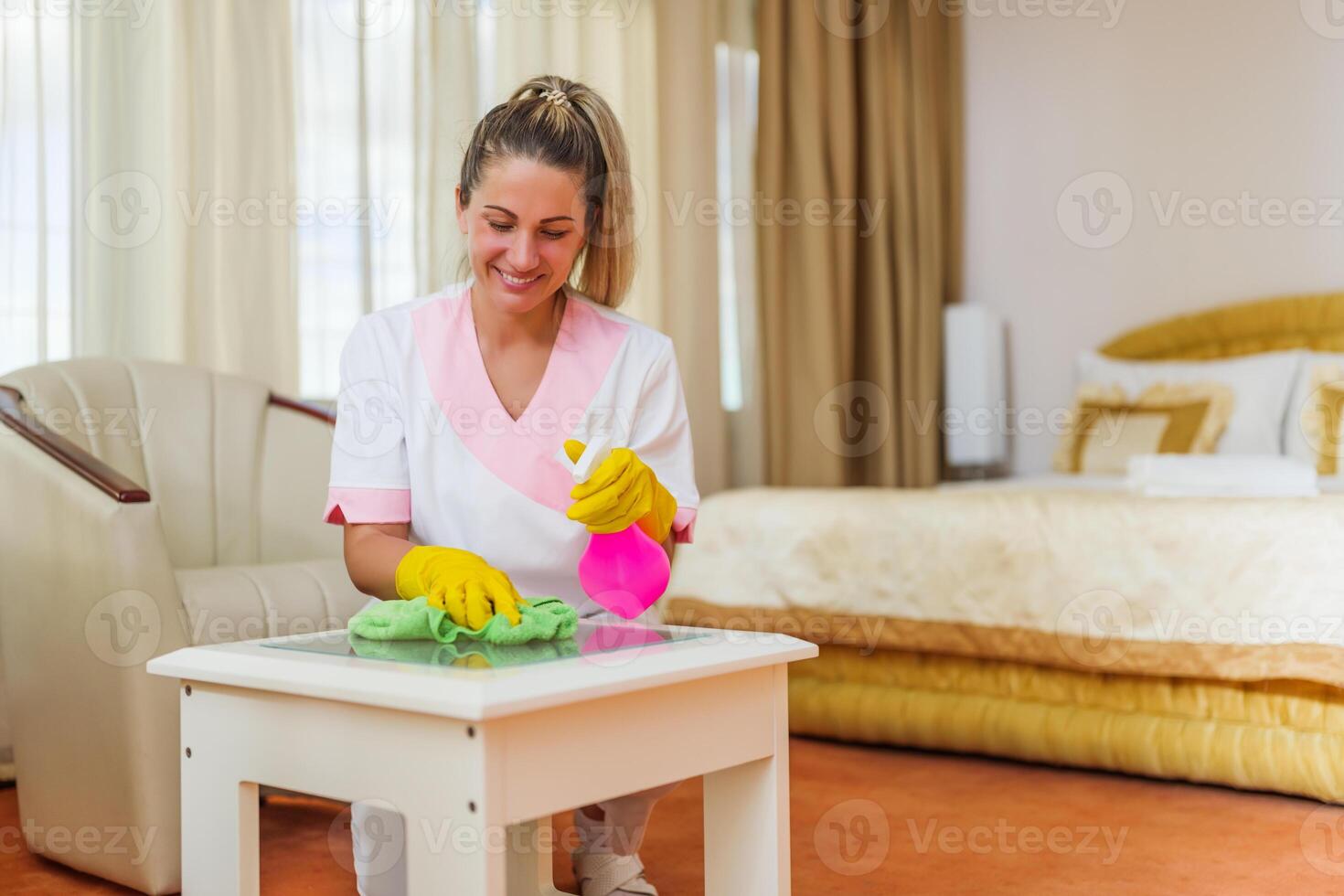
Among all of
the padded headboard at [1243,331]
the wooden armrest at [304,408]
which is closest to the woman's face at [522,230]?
the wooden armrest at [304,408]

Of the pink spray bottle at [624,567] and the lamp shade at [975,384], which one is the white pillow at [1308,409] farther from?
the pink spray bottle at [624,567]

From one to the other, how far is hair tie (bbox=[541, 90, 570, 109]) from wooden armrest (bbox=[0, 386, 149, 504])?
83 centimetres

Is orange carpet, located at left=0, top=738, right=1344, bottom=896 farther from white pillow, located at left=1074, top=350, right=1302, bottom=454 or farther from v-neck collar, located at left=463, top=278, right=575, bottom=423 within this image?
white pillow, located at left=1074, top=350, right=1302, bottom=454

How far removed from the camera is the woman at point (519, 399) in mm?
1561

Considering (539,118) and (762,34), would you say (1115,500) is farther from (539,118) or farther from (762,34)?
(762,34)

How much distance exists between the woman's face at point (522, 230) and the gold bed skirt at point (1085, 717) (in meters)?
1.47

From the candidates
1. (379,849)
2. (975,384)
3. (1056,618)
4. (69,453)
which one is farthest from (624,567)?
(975,384)

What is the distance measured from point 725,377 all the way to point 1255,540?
2210 millimetres

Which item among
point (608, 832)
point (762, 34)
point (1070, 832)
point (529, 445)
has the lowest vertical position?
point (1070, 832)

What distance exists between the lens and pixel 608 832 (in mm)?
1695

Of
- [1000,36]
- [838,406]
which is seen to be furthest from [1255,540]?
[1000,36]

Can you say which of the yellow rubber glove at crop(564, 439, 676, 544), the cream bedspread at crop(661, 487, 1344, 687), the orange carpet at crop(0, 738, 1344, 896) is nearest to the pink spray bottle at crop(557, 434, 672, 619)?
the yellow rubber glove at crop(564, 439, 676, 544)

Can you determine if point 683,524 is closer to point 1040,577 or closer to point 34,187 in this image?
point 1040,577

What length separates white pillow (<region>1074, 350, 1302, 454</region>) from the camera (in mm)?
3674
